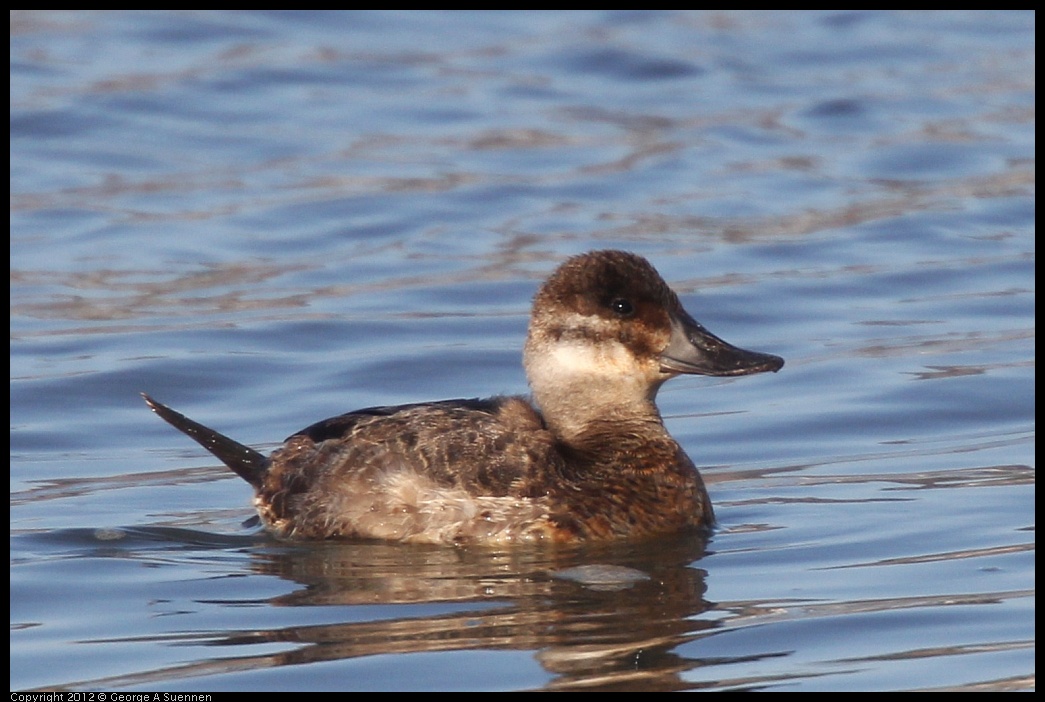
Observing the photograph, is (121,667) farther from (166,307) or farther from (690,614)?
(166,307)

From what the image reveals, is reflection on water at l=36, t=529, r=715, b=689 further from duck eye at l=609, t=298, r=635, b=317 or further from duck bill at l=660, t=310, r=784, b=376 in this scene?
duck eye at l=609, t=298, r=635, b=317

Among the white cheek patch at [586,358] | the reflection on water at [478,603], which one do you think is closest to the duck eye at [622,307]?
the white cheek patch at [586,358]

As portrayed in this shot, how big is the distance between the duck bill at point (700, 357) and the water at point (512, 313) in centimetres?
57

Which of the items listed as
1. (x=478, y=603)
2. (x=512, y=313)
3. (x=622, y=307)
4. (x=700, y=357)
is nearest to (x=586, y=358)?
(x=622, y=307)

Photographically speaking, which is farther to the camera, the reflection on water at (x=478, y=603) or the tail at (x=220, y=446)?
the tail at (x=220, y=446)

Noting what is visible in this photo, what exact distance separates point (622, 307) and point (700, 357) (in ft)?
1.14

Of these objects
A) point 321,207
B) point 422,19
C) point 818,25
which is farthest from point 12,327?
point 818,25

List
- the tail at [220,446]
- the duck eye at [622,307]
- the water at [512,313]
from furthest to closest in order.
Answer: the tail at [220,446] → the duck eye at [622,307] → the water at [512,313]

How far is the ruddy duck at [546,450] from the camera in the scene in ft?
21.9

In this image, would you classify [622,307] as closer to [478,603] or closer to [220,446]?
[478,603]

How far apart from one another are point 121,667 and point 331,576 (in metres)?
1.11

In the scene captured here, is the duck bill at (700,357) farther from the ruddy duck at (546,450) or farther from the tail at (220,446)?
the tail at (220,446)

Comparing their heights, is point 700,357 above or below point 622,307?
below

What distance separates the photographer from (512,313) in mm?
11367
